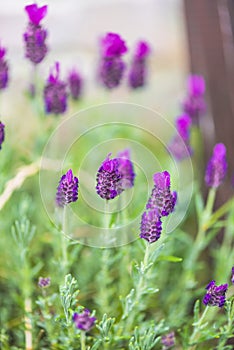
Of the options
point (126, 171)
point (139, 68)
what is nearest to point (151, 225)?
point (126, 171)

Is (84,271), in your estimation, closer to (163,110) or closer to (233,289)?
(233,289)

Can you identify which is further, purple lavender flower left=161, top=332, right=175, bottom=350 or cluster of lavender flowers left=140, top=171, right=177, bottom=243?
purple lavender flower left=161, top=332, right=175, bottom=350

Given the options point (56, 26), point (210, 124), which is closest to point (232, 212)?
point (210, 124)

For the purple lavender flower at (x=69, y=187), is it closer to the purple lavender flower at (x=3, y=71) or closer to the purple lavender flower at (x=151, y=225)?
the purple lavender flower at (x=151, y=225)

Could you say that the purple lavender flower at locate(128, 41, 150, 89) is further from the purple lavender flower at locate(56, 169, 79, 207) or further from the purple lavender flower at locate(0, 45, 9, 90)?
the purple lavender flower at locate(56, 169, 79, 207)

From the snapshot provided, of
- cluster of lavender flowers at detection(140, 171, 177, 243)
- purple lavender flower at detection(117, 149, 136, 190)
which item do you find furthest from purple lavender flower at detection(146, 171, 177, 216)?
purple lavender flower at detection(117, 149, 136, 190)

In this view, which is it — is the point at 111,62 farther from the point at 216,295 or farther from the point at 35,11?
the point at 216,295

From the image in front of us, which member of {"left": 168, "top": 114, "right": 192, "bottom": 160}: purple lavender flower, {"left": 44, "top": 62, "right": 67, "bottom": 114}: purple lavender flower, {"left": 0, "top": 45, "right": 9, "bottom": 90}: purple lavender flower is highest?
{"left": 0, "top": 45, "right": 9, "bottom": 90}: purple lavender flower
